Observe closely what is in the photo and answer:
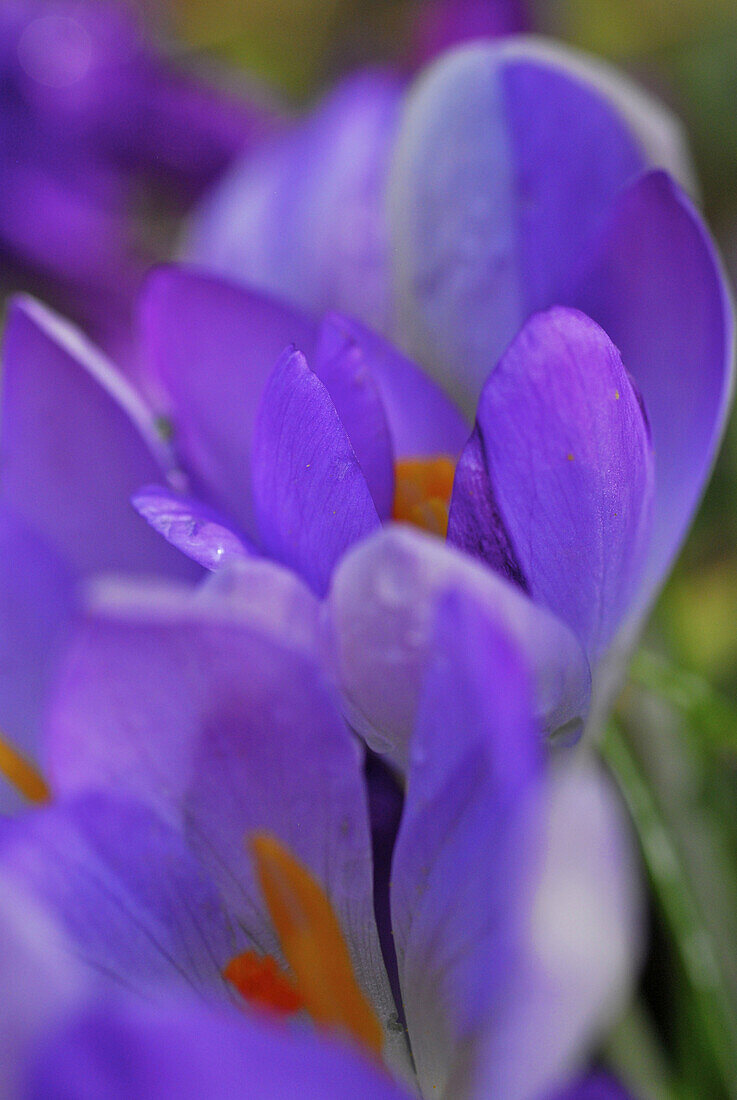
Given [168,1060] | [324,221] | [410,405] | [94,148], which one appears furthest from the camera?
[94,148]

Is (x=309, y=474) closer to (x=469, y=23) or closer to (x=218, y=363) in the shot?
(x=218, y=363)

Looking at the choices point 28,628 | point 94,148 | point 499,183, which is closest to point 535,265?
point 499,183

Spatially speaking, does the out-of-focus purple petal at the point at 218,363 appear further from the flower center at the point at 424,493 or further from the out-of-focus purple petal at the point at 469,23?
the out-of-focus purple petal at the point at 469,23

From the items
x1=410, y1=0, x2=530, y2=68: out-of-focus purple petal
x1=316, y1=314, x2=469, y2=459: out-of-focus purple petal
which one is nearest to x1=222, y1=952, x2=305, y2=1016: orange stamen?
x1=316, y1=314, x2=469, y2=459: out-of-focus purple petal

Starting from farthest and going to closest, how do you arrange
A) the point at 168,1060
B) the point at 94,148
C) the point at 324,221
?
the point at 94,148 < the point at 324,221 < the point at 168,1060

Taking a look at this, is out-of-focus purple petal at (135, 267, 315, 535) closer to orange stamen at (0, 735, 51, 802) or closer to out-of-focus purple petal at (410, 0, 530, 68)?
orange stamen at (0, 735, 51, 802)

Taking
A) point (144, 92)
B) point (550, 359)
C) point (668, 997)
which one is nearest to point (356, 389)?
point (550, 359)

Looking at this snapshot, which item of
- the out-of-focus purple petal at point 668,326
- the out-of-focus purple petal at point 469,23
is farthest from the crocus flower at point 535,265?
the out-of-focus purple petal at point 469,23

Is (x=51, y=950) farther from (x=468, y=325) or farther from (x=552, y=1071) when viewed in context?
(x=468, y=325)
